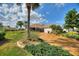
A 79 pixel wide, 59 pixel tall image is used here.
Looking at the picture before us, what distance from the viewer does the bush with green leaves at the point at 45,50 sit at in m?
2.45

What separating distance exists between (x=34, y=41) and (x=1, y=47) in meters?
0.35

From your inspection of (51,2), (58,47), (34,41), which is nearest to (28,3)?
(51,2)

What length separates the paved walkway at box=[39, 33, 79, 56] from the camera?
2.47 meters

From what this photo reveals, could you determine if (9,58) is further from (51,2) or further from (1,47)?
(51,2)

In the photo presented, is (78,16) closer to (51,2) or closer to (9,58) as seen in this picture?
(51,2)

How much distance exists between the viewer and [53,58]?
8.00 ft

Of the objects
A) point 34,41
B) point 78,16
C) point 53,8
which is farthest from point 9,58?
point 78,16

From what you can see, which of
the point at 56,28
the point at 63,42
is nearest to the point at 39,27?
the point at 56,28

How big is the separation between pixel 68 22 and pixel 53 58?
407mm

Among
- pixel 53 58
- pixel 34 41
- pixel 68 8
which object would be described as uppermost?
pixel 68 8

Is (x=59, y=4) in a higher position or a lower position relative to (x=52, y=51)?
higher

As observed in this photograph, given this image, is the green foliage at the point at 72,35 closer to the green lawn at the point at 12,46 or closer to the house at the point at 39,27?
the house at the point at 39,27

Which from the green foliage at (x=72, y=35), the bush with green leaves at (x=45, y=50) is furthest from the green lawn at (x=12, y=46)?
the green foliage at (x=72, y=35)

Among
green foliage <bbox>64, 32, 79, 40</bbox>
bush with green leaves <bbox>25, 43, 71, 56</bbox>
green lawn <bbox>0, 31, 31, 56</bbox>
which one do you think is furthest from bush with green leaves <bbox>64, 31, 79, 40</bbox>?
green lawn <bbox>0, 31, 31, 56</bbox>
